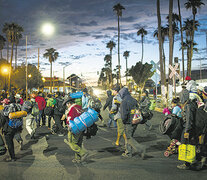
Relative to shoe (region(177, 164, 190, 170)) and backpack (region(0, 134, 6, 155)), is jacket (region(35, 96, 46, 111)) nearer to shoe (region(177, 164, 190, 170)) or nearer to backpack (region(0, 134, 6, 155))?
backpack (region(0, 134, 6, 155))

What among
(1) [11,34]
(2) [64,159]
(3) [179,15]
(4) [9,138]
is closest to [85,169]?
(2) [64,159]

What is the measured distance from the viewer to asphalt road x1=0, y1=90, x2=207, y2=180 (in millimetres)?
4754

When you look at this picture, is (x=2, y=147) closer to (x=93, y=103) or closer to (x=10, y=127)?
(x=10, y=127)

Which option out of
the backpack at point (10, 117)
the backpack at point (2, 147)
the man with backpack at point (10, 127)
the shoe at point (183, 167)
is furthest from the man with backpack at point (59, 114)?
the shoe at point (183, 167)

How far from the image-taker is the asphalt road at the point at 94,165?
15.6ft

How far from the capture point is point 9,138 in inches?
232

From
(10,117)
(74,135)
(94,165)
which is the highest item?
(10,117)

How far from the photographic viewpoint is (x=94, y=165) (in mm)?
5477

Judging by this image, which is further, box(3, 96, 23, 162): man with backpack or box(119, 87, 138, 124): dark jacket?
box(119, 87, 138, 124): dark jacket

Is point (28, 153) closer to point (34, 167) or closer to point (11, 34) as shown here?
point (34, 167)

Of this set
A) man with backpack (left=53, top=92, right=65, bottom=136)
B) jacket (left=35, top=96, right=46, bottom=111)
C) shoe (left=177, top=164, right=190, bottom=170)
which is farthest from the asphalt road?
jacket (left=35, top=96, right=46, bottom=111)

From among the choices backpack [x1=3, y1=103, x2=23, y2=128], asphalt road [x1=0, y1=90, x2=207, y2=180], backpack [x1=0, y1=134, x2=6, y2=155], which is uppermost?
backpack [x1=3, y1=103, x2=23, y2=128]

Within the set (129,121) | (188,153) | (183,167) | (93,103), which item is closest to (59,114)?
(93,103)

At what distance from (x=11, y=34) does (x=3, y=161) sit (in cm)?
4795
